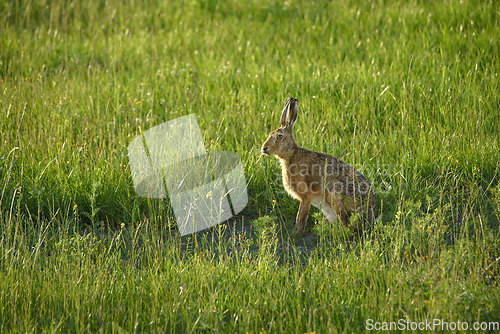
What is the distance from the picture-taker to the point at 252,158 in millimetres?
4699

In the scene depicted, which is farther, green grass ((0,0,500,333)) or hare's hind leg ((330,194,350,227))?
hare's hind leg ((330,194,350,227))

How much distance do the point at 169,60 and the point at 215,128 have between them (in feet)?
8.34

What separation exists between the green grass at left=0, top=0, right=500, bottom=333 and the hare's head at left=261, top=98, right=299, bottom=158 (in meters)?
0.55

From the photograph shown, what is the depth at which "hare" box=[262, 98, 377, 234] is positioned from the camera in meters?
3.88

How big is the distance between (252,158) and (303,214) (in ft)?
3.22

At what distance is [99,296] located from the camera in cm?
299

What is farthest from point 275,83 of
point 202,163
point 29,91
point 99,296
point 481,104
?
point 99,296

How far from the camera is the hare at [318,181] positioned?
153 inches

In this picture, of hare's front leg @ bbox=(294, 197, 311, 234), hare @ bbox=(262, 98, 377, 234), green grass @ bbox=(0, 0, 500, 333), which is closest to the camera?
green grass @ bbox=(0, 0, 500, 333)

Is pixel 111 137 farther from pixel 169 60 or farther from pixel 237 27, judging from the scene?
pixel 237 27

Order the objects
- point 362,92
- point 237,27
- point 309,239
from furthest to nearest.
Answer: point 237,27, point 362,92, point 309,239

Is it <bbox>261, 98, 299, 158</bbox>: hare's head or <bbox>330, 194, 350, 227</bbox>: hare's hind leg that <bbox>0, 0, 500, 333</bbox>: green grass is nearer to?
<bbox>330, 194, 350, 227</bbox>: hare's hind leg

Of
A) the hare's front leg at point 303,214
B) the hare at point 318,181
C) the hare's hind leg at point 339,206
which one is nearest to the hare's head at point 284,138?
the hare at point 318,181

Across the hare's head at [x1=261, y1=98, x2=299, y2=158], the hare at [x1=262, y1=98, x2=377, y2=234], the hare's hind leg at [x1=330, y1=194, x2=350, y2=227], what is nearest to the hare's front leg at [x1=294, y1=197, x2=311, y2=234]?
the hare at [x1=262, y1=98, x2=377, y2=234]
